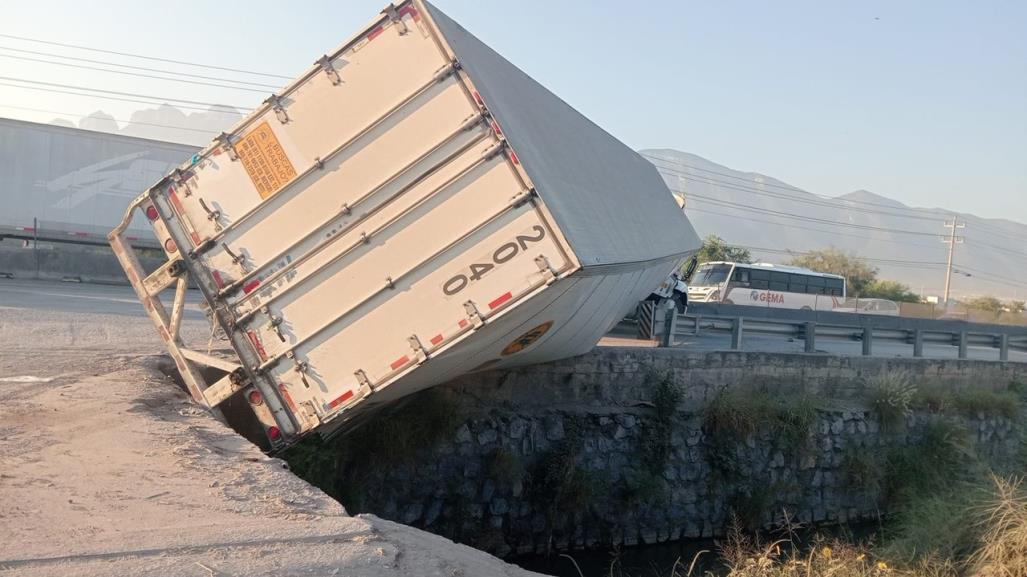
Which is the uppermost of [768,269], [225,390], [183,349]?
[183,349]

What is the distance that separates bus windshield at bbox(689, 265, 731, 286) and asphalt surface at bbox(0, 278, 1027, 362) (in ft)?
46.1

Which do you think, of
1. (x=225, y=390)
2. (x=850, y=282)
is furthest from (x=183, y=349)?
(x=850, y=282)

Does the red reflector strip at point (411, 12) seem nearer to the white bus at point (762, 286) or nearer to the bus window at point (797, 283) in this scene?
the white bus at point (762, 286)

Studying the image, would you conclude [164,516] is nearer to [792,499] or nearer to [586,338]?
[586,338]

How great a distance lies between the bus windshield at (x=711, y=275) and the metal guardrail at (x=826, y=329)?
596 inches

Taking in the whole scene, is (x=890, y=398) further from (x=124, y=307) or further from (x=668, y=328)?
(x=124, y=307)

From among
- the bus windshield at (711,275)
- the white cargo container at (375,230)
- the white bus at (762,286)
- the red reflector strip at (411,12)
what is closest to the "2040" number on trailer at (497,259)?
the white cargo container at (375,230)

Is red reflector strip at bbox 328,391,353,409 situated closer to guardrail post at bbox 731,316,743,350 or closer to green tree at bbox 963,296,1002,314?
guardrail post at bbox 731,316,743,350

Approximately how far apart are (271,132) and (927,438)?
12.4 m

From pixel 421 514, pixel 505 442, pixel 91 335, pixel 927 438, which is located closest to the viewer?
pixel 421 514

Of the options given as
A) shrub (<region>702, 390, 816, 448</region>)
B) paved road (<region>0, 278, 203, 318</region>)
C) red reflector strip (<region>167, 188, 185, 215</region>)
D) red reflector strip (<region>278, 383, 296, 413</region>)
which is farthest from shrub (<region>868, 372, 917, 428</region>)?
paved road (<region>0, 278, 203, 318</region>)

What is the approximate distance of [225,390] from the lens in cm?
741

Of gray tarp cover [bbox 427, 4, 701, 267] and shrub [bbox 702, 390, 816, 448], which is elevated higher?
gray tarp cover [bbox 427, 4, 701, 267]

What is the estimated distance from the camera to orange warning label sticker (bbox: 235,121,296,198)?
705 cm
